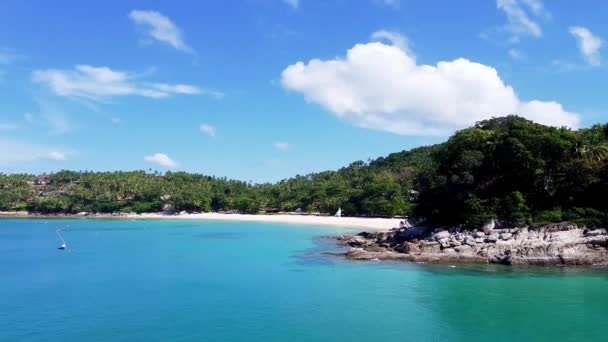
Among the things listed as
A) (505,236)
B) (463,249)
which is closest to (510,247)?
(505,236)

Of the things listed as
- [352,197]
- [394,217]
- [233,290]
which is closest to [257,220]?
[352,197]

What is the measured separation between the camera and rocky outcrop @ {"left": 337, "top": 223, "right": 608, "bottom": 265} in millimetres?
35312

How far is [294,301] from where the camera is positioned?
26266 millimetres

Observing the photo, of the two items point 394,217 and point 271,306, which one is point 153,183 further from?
point 271,306

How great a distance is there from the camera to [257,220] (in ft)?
323

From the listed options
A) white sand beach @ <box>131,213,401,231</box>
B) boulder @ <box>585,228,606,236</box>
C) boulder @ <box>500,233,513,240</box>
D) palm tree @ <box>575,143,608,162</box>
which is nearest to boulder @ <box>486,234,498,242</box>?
boulder @ <box>500,233,513,240</box>

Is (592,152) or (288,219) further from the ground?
(592,152)

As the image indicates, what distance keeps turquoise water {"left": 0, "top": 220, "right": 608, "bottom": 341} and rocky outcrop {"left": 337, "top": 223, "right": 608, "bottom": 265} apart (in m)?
2.20

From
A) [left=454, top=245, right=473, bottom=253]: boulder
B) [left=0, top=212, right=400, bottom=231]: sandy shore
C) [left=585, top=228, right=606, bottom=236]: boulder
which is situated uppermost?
[left=585, top=228, right=606, bottom=236]: boulder

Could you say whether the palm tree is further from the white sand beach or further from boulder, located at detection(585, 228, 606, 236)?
the white sand beach

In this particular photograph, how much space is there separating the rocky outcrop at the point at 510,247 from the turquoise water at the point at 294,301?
2.20 metres

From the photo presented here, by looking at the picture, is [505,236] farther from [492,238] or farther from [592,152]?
[592,152]

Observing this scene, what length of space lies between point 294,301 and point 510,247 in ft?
61.8

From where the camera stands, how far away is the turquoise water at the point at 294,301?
68.7ft
